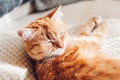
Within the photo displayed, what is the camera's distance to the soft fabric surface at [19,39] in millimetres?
1001

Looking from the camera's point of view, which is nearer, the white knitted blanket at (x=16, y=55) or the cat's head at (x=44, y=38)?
the white knitted blanket at (x=16, y=55)

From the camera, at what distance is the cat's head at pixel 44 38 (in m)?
1.09

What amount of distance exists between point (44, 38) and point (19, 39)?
0.16 meters

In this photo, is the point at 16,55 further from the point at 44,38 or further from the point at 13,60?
the point at 44,38

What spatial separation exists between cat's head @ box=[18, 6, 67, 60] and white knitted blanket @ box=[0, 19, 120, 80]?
0.16 ft

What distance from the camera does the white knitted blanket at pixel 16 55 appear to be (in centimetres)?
97

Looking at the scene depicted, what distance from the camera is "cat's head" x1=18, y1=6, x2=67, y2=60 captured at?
1.09 metres

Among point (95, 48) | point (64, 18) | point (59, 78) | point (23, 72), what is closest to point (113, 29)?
point (95, 48)

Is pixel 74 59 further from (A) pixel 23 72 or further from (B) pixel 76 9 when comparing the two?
(B) pixel 76 9

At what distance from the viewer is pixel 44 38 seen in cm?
111

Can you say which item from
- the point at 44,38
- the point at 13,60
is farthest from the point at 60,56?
the point at 13,60

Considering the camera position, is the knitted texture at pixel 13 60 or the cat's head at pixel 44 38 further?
the cat's head at pixel 44 38

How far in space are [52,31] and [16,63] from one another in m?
0.23

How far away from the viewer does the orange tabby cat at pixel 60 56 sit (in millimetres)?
1025
